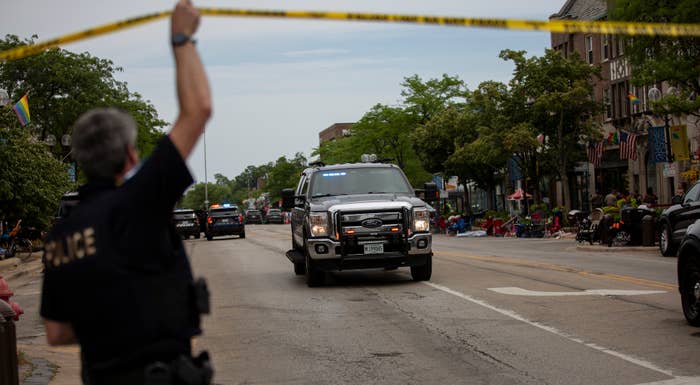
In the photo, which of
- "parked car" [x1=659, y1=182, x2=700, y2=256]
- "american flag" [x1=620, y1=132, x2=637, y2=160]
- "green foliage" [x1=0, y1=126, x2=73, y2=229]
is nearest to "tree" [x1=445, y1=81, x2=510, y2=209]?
"american flag" [x1=620, y1=132, x2=637, y2=160]

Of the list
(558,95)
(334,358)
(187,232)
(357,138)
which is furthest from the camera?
(357,138)

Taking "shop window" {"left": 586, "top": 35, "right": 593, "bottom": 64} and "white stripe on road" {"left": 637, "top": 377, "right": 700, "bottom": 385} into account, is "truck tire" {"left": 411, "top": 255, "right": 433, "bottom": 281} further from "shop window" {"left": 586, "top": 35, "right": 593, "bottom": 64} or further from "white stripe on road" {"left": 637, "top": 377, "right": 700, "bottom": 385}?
"shop window" {"left": 586, "top": 35, "right": 593, "bottom": 64}

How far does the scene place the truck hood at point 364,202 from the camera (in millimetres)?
17156

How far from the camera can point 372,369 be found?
9.24 metres

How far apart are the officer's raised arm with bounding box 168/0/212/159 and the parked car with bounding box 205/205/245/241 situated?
48.7m

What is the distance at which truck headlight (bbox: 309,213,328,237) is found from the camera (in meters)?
17.2

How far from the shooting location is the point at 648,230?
28922 mm

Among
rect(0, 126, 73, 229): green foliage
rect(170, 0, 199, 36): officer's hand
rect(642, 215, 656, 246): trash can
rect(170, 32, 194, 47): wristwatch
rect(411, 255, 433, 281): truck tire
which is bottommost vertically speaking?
rect(411, 255, 433, 281): truck tire

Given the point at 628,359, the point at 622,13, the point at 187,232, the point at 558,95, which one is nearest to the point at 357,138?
the point at 187,232

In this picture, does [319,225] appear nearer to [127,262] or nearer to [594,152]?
[127,262]

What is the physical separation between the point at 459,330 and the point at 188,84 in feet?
27.0

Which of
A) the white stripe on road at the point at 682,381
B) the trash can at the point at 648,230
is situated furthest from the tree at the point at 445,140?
the white stripe on road at the point at 682,381

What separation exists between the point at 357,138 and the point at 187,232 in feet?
101

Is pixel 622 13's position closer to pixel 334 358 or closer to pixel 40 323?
pixel 40 323
